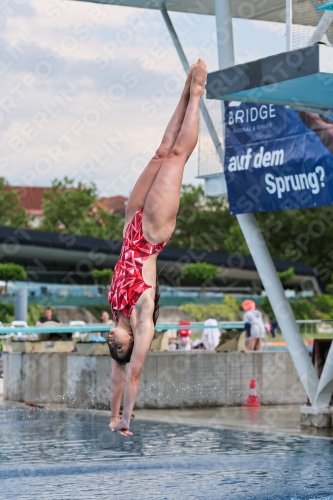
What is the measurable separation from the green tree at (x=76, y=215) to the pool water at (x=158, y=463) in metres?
68.8

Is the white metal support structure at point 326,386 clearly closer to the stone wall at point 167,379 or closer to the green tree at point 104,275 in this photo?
the stone wall at point 167,379

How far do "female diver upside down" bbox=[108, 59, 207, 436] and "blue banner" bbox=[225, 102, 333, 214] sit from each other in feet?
29.9

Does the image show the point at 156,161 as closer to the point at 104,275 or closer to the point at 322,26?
the point at 322,26

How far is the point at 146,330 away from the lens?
6.23 metres

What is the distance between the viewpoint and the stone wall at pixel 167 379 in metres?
19.8

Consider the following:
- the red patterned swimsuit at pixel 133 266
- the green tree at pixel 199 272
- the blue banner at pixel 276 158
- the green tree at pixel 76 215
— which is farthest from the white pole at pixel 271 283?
the green tree at pixel 76 215

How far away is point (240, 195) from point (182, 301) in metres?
38.4

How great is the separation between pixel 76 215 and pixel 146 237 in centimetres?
8412

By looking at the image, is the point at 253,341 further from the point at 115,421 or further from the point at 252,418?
the point at 115,421

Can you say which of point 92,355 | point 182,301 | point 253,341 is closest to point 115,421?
point 92,355

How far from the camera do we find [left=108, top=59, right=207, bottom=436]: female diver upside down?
615cm

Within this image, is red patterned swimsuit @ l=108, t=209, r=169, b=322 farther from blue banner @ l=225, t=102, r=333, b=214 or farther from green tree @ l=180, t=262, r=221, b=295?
green tree @ l=180, t=262, r=221, b=295

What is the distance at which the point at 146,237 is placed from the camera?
6137 millimetres

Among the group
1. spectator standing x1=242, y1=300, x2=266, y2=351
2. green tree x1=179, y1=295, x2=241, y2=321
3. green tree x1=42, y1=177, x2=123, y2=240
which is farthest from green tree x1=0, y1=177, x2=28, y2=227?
spectator standing x1=242, y1=300, x2=266, y2=351
